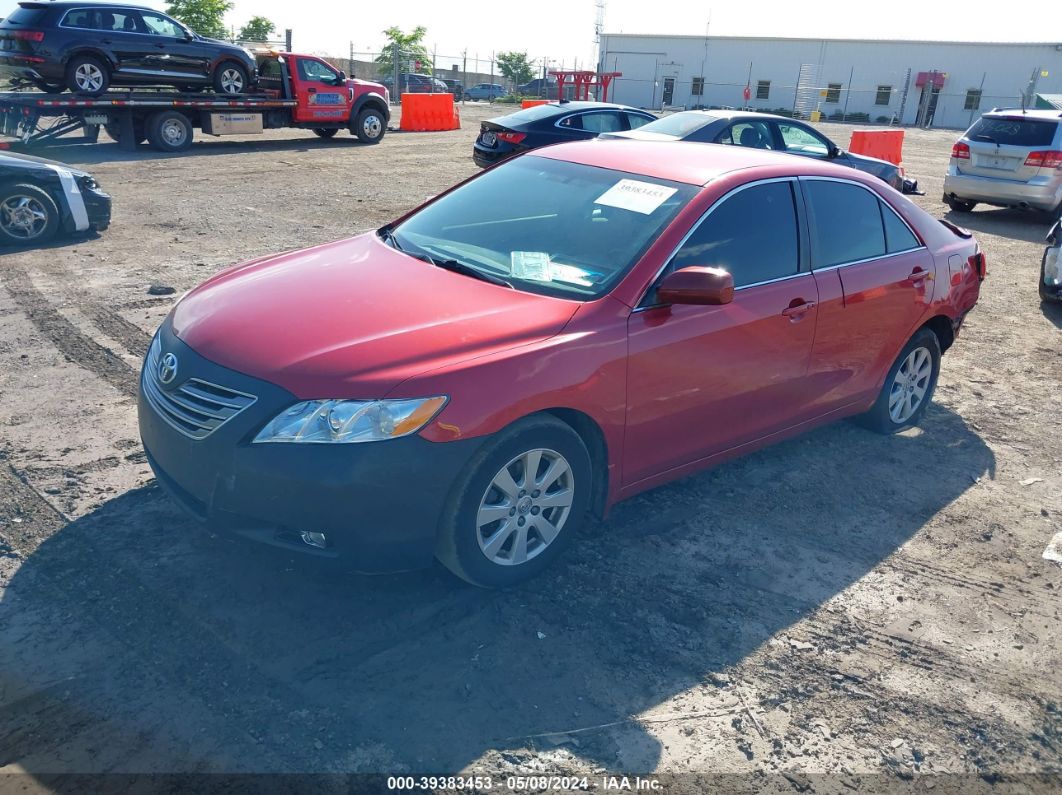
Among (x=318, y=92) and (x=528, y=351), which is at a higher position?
(x=318, y=92)

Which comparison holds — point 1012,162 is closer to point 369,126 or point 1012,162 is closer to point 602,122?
point 602,122

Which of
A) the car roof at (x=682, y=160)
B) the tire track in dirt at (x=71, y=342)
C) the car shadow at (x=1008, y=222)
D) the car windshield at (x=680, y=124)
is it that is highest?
the car roof at (x=682, y=160)

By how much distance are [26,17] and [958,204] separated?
52.0 feet

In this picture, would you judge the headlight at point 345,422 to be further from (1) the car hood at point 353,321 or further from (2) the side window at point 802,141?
(2) the side window at point 802,141

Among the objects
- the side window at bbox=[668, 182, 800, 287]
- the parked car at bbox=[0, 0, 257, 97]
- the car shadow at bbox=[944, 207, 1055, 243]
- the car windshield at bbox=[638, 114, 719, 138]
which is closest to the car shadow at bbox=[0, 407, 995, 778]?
the side window at bbox=[668, 182, 800, 287]

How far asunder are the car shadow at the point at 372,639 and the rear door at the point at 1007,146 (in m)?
10.9

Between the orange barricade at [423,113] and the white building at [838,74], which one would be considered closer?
the orange barricade at [423,113]

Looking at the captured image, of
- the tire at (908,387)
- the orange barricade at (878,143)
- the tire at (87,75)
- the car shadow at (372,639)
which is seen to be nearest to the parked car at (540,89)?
the orange barricade at (878,143)

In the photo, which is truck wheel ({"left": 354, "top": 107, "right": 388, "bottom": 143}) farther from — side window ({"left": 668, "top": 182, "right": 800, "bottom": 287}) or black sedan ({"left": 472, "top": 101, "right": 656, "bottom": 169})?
side window ({"left": 668, "top": 182, "right": 800, "bottom": 287})

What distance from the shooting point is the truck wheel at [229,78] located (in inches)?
716

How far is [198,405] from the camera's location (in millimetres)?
3428

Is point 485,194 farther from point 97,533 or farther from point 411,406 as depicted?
point 97,533

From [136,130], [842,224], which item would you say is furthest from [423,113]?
[842,224]

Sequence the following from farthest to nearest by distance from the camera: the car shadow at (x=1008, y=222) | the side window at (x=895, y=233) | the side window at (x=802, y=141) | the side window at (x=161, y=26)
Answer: the side window at (x=161, y=26)
the car shadow at (x=1008, y=222)
the side window at (x=802, y=141)
the side window at (x=895, y=233)
